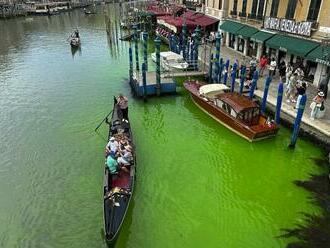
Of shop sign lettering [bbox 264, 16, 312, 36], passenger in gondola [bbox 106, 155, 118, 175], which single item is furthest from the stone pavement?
passenger in gondola [bbox 106, 155, 118, 175]

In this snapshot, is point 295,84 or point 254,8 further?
point 254,8

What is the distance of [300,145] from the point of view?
17.7 meters

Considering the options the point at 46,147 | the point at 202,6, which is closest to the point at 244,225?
the point at 46,147

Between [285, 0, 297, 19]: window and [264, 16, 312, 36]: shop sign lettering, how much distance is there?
0.39m

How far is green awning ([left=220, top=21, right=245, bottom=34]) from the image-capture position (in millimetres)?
31952

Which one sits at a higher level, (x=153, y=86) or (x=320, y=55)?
(x=320, y=55)

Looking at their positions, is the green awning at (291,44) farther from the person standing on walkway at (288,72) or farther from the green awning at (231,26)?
the green awning at (231,26)

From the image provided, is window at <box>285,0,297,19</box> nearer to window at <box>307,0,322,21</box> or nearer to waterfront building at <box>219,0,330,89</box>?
waterfront building at <box>219,0,330,89</box>

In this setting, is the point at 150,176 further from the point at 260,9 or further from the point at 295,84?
the point at 260,9

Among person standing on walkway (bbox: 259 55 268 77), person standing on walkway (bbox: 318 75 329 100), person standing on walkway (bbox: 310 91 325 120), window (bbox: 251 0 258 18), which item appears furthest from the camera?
window (bbox: 251 0 258 18)

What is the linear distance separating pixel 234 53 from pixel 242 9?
4.47 meters

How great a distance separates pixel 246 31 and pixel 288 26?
6091 mm

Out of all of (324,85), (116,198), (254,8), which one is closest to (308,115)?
(324,85)

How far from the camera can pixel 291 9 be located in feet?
78.5
